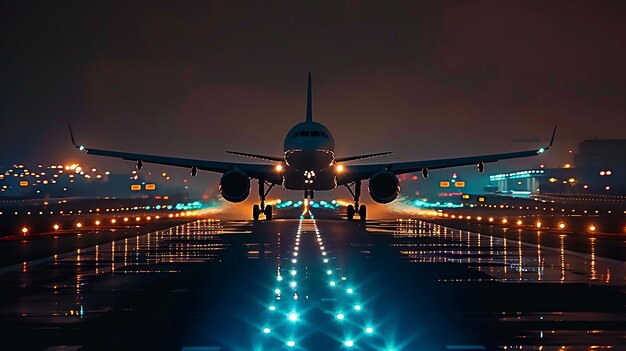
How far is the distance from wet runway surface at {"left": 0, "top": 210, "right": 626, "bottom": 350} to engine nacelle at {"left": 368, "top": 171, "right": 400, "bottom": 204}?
20.7 m

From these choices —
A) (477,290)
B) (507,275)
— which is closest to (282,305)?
(477,290)

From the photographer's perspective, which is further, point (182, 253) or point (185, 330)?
point (182, 253)

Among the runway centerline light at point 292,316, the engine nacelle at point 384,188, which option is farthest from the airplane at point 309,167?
the runway centerline light at point 292,316

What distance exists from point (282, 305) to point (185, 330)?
3.69 metres

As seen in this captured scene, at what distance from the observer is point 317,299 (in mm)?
20125

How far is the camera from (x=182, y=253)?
35.2 meters

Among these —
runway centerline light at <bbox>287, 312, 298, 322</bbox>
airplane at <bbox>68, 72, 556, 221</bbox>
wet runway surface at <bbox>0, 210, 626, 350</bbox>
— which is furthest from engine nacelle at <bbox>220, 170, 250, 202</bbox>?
runway centerline light at <bbox>287, 312, 298, 322</bbox>

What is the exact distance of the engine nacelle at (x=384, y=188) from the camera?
5806cm

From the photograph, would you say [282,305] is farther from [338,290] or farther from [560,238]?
[560,238]

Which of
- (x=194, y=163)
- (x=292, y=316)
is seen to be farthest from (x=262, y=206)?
(x=292, y=316)

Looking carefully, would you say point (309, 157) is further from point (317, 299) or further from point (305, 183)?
point (317, 299)

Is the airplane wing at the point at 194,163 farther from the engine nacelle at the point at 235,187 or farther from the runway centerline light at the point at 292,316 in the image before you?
the runway centerline light at the point at 292,316

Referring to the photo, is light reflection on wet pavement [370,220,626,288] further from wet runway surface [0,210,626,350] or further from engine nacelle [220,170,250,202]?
engine nacelle [220,170,250,202]

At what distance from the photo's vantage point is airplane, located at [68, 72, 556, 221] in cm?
5659
